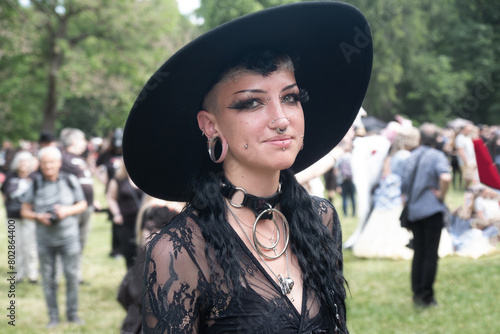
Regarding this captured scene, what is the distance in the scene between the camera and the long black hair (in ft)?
5.39

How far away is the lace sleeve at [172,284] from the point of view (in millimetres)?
1544

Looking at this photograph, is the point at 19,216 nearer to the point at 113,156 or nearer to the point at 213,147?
the point at 113,156

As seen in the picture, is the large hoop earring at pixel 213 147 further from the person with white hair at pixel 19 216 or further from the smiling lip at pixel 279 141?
the person with white hair at pixel 19 216

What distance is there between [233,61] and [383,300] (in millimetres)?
5856

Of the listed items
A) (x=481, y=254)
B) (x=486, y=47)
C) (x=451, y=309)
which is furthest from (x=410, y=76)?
(x=451, y=309)

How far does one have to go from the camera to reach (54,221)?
604 cm

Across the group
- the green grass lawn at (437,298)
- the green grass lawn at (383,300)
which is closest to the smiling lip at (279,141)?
the green grass lawn at (383,300)

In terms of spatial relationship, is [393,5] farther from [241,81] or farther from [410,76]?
[241,81]

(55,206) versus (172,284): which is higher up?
(172,284)

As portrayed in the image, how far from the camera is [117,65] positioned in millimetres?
26922

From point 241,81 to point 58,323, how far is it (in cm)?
546

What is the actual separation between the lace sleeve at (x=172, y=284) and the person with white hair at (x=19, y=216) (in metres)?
6.56

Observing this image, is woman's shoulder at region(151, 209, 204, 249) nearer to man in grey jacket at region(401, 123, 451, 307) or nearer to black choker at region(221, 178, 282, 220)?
black choker at region(221, 178, 282, 220)

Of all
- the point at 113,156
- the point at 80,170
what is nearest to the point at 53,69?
the point at 113,156
